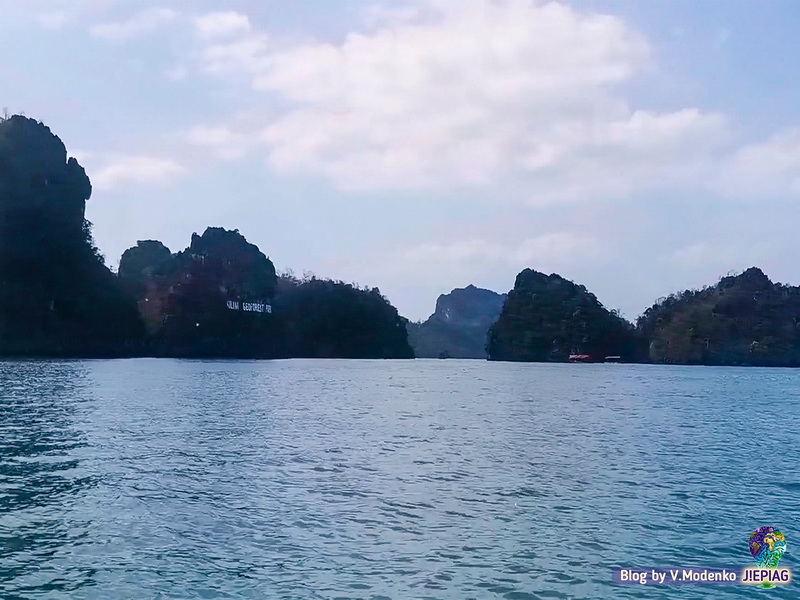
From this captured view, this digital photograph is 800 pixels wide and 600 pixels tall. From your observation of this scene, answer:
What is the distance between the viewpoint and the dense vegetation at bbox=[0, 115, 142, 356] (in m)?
125

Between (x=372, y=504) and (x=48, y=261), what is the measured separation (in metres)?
122

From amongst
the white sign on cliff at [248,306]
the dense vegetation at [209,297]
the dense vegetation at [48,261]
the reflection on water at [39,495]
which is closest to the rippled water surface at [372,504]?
the reflection on water at [39,495]

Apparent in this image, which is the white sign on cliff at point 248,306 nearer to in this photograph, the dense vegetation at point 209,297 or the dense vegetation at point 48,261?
the dense vegetation at point 209,297

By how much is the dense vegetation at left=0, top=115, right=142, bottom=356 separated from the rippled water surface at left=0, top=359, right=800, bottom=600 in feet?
289

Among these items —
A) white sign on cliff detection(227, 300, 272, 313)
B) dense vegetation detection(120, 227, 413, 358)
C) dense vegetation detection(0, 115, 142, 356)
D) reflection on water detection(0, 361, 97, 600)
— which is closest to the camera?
reflection on water detection(0, 361, 97, 600)

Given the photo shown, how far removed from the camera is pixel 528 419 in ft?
159

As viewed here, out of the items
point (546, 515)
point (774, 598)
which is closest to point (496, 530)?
point (546, 515)

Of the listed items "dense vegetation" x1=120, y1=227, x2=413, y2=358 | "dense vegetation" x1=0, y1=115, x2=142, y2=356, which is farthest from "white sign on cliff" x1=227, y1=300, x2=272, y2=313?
"dense vegetation" x1=0, y1=115, x2=142, y2=356

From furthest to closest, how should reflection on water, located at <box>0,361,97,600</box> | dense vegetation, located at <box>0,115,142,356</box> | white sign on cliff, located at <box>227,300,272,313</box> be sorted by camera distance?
white sign on cliff, located at <box>227,300,272,313</box> → dense vegetation, located at <box>0,115,142,356</box> → reflection on water, located at <box>0,361,97,600</box>

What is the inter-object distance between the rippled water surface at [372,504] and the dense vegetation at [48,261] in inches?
3469

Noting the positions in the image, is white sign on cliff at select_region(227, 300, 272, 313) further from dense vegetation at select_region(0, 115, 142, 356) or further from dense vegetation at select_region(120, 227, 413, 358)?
dense vegetation at select_region(0, 115, 142, 356)

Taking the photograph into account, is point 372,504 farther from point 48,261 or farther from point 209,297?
point 209,297

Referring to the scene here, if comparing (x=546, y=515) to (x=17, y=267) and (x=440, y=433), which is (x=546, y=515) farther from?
(x=17, y=267)

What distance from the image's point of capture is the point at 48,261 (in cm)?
13000
